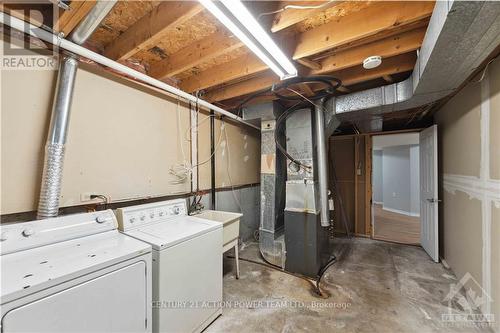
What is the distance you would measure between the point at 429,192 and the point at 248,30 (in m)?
3.66

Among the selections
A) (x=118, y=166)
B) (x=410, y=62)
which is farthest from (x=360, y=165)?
(x=118, y=166)

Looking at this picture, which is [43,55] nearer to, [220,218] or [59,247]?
[59,247]

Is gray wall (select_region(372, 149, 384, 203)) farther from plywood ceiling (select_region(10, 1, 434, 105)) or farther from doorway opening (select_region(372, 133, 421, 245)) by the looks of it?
plywood ceiling (select_region(10, 1, 434, 105))

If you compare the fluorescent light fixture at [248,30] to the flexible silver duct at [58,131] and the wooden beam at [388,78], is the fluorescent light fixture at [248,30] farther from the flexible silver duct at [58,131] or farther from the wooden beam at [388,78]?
the wooden beam at [388,78]

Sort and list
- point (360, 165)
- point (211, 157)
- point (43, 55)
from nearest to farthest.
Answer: point (43, 55) → point (211, 157) → point (360, 165)

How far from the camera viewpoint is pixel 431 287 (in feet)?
7.86

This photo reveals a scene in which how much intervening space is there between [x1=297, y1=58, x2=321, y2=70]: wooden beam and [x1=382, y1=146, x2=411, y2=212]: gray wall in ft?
19.7

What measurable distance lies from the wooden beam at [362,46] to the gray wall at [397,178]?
5915 millimetres

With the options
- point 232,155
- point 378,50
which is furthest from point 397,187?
point 378,50

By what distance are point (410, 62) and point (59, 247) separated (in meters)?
3.26

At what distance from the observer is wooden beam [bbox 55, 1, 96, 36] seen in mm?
1240

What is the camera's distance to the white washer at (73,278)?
958mm

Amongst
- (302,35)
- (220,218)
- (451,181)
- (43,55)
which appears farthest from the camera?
(451,181)

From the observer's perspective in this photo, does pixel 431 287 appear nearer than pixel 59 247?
No
